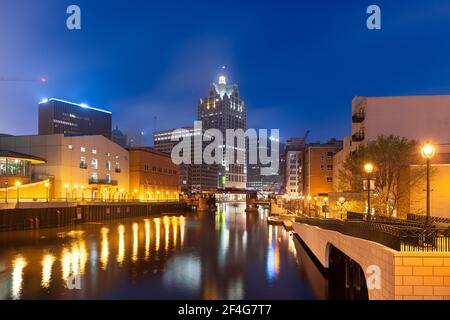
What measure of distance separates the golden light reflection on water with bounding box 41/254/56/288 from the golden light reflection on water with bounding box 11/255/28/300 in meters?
1.69

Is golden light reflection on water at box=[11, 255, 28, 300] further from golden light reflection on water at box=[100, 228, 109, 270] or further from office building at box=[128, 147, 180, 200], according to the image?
office building at box=[128, 147, 180, 200]

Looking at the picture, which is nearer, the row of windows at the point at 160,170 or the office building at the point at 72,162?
the office building at the point at 72,162

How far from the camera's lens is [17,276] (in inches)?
1379

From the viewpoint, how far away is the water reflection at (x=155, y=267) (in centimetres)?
3155

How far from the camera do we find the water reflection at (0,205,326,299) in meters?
31.5

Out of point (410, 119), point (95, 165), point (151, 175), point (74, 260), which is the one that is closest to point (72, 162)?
point (95, 165)

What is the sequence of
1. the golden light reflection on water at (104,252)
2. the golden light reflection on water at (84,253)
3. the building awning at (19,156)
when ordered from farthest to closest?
the building awning at (19,156) → the golden light reflection on water at (104,252) → the golden light reflection on water at (84,253)

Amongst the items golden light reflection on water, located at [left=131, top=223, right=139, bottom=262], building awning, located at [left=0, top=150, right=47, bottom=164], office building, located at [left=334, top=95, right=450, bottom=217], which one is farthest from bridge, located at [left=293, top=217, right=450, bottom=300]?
building awning, located at [left=0, top=150, right=47, bottom=164]

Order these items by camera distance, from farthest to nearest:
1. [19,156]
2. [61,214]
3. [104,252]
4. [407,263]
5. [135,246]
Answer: [19,156]
[61,214]
[135,246]
[104,252]
[407,263]

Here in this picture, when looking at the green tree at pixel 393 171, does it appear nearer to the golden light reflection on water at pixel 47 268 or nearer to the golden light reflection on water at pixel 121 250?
the golden light reflection on water at pixel 121 250

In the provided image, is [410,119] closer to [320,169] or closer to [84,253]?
[84,253]

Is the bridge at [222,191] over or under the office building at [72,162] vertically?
under

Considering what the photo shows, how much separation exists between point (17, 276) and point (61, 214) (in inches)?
1916

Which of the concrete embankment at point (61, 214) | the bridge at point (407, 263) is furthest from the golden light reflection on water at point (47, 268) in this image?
the concrete embankment at point (61, 214)
